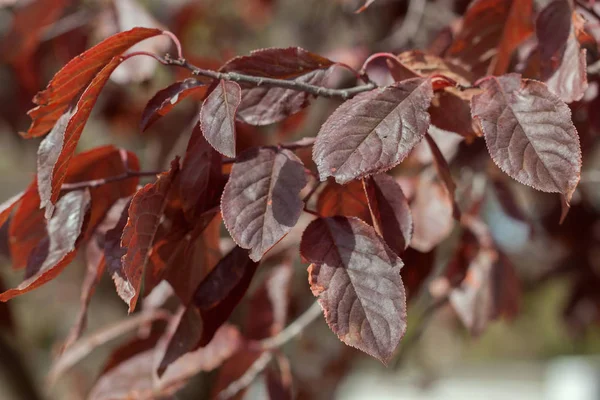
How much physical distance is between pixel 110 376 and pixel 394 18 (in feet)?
4.55

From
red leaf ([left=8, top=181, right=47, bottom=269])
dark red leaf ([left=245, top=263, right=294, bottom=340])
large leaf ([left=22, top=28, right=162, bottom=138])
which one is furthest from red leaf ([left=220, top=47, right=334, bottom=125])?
dark red leaf ([left=245, top=263, right=294, bottom=340])

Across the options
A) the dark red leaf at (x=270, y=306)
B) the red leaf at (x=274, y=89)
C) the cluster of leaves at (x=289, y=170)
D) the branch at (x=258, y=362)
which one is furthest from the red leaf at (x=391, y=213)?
the dark red leaf at (x=270, y=306)

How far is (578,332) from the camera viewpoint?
190 cm

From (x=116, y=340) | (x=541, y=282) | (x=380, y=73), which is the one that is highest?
(x=380, y=73)

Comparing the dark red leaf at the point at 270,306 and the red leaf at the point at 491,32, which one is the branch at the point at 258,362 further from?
the red leaf at the point at 491,32

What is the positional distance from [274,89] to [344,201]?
14cm

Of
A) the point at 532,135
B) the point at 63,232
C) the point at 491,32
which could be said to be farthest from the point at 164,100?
the point at 491,32

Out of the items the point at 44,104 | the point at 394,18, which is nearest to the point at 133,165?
the point at 44,104

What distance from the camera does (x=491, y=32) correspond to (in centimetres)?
90

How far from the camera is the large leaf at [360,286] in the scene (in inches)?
23.1

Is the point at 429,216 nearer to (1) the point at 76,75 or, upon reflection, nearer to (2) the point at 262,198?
(2) the point at 262,198

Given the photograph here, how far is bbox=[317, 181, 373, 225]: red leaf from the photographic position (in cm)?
71

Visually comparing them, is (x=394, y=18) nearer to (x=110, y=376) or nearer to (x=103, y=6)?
(x=103, y=6)

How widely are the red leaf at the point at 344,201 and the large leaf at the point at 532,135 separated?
155 mm
